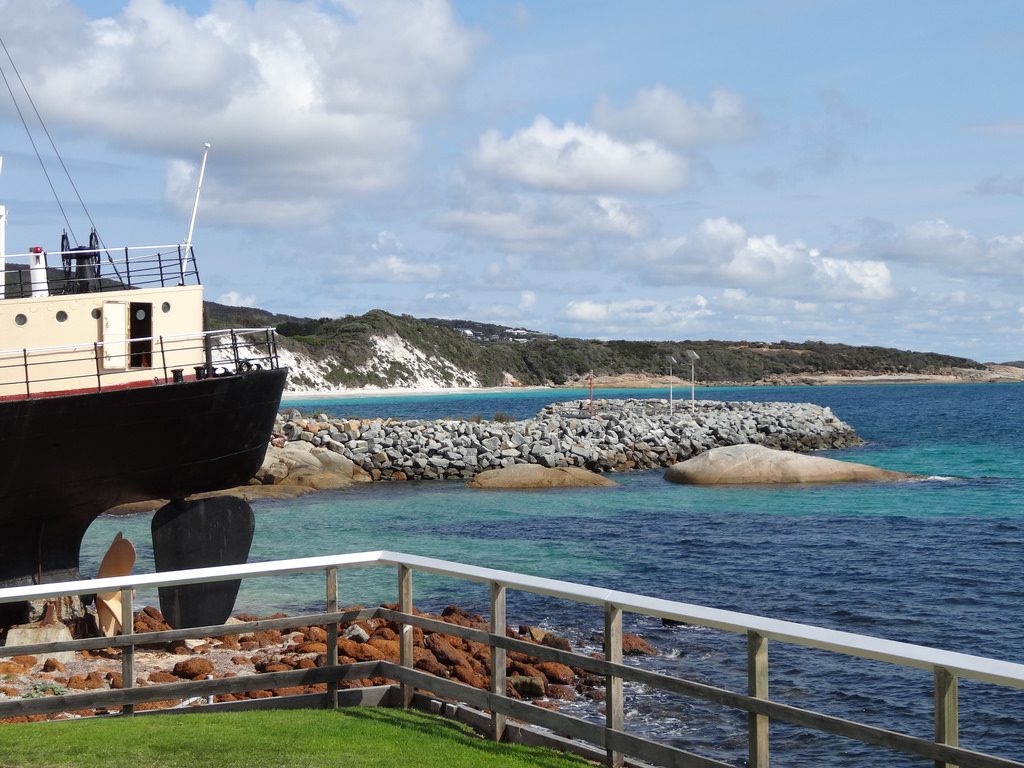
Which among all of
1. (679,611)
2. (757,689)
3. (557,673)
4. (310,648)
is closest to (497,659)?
(679,611)

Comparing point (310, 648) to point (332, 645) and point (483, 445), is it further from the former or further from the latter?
point (483, 445)

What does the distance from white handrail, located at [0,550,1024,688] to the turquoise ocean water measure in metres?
4.43

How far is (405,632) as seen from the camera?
816cm

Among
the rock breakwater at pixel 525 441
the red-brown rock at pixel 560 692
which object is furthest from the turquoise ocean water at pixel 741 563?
the rock breakwater at pixel 525 441

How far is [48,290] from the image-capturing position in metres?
15.6

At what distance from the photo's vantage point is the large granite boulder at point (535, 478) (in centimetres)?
3606

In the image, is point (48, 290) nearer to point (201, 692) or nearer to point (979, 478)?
point (201, 692)

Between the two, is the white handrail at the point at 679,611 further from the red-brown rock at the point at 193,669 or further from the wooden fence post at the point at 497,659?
the red-brown rock at the point at 193,669

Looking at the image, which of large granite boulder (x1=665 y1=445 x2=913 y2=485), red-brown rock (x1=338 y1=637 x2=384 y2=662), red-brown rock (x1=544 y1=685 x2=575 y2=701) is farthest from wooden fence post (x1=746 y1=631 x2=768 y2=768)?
large granite boulder (x1=665 y1=445 x2=913 y2=485)

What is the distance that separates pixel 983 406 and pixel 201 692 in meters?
112

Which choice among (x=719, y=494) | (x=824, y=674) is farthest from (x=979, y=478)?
(x=824, y=674)

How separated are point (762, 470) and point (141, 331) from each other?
2558cm

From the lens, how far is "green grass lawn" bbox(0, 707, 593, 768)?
6.61 metres

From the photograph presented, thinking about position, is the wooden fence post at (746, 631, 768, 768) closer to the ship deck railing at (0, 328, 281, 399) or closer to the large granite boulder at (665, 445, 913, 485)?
the ship deck railing at (0, 328, 281, 399)
